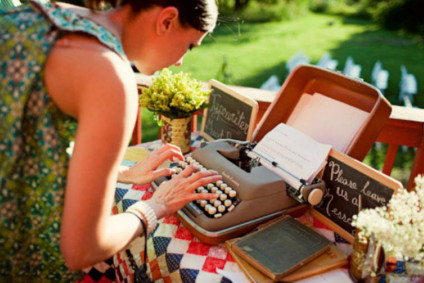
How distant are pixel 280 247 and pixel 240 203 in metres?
0.21

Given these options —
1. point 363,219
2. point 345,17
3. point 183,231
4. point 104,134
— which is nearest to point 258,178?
point 183,231

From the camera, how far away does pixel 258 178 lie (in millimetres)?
1445

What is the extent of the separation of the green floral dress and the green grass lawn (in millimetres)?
3659

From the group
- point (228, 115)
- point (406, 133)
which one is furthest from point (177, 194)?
point (406, 133)

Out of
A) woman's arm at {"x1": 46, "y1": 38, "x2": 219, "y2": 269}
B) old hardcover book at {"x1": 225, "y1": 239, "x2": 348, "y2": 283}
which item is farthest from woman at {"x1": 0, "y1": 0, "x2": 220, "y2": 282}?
old hardcover book at {"x1": 225, "y1": 239, "x2": 348, "y2": 283}

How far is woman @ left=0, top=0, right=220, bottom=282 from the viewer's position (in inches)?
35.4

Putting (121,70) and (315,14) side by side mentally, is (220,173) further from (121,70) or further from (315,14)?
(315,14)

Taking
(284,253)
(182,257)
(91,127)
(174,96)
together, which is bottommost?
(182,257)

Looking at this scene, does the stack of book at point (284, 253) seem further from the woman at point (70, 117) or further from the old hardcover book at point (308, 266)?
Result: the woman at point (70, 117)

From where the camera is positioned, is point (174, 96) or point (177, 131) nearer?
point (174, 96)

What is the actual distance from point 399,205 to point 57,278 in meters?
0.96

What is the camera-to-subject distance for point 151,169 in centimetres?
157

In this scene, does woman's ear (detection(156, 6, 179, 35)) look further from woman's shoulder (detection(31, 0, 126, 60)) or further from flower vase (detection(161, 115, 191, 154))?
flower vase (detection(161, 115, 191, 154))

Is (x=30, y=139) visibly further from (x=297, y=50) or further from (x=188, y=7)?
(x=297, y=50)
